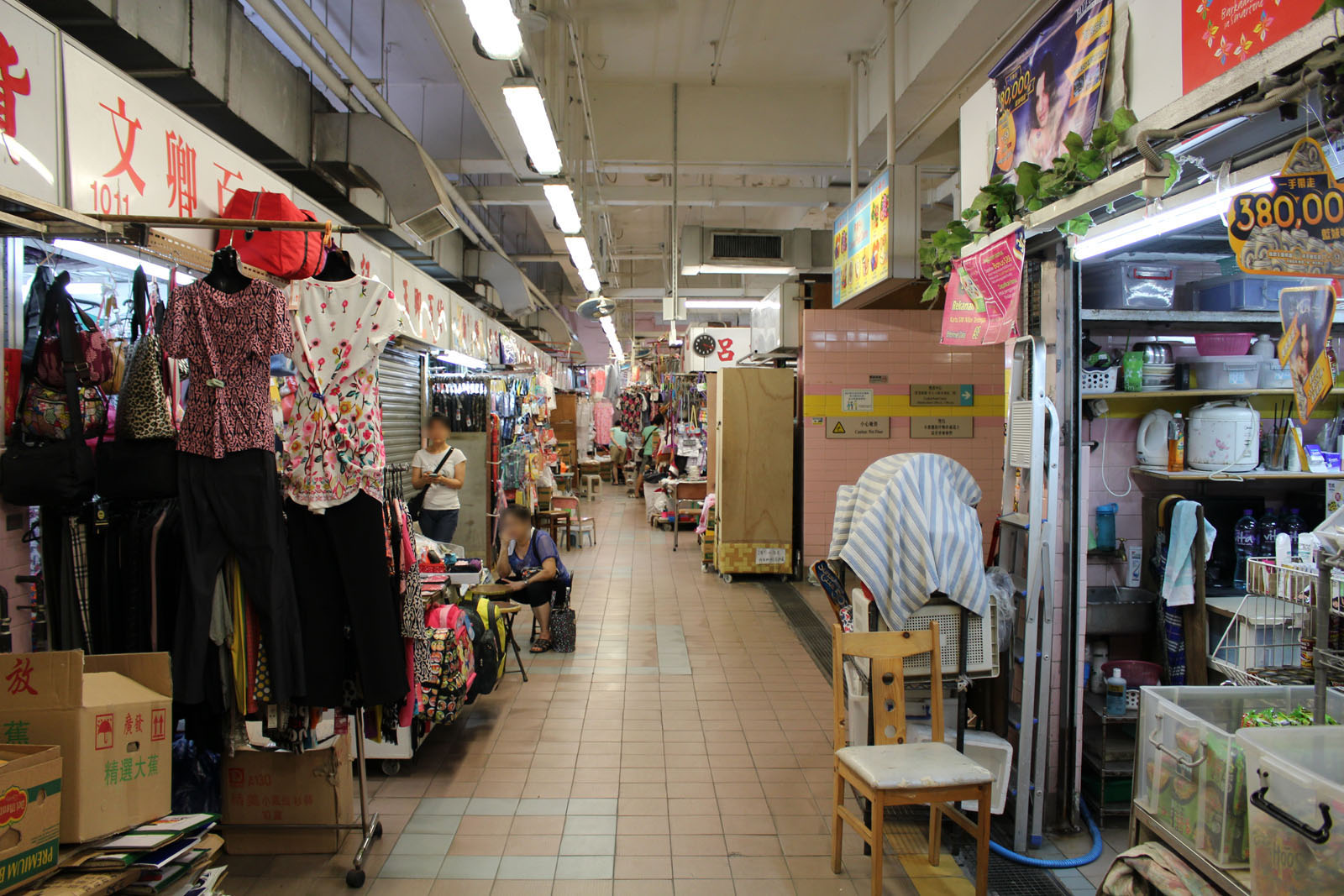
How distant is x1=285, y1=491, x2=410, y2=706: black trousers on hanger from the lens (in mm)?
3053

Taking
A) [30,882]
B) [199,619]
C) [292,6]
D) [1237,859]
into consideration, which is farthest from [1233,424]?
[292,6]

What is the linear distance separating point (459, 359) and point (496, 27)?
573 centimetres

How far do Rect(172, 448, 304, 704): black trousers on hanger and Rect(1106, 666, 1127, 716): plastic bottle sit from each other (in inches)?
148

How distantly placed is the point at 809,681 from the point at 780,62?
5.69 metres

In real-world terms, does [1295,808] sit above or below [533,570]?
above

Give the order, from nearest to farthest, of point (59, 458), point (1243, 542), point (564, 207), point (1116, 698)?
point (59, 458) < point (1116, 698) < point (1243, 542) < point (564, 207)

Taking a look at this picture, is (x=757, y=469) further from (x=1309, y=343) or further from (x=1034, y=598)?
(x=1309, y=343)

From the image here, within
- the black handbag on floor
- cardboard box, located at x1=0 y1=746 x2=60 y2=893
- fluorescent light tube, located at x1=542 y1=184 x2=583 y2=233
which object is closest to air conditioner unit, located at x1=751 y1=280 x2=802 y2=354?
fluorescent light tube, located at x1=542 y1=184 x2=583 y2=233

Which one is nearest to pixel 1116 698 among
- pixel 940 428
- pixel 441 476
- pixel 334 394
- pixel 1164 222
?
pixel 1164 222

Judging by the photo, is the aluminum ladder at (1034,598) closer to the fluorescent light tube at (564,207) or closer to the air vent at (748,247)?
the fluorescent light tube at (564,207)

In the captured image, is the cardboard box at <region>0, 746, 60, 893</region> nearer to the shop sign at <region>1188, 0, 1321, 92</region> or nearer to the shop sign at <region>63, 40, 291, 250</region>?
the shop sign at <region>63, 40, 291, 250</region>

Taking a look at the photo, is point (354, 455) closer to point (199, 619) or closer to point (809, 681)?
point (199, 619)

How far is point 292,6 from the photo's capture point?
415 cm

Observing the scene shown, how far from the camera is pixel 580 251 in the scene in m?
7.78
